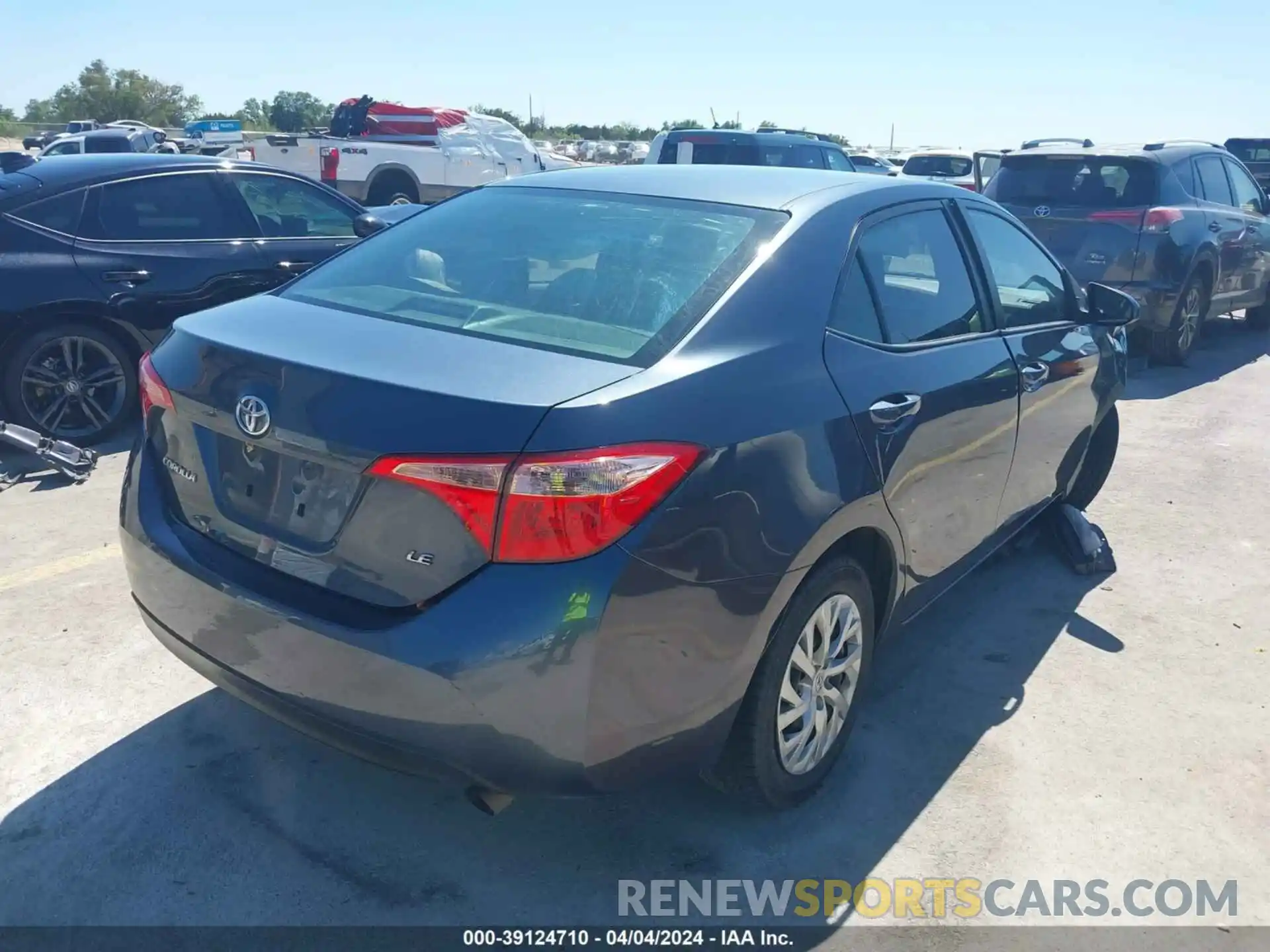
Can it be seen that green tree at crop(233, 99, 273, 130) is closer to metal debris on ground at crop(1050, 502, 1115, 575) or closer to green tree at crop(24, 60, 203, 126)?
green tree at crop(24, 60, 203, 126)

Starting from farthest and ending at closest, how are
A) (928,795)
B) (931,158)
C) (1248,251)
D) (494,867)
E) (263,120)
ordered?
(263,120) < (931,158) < (1248,251) < (928,795) < (494,867)

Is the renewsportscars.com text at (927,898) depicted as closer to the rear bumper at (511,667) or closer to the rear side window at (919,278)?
the rear bumper at (511,667)

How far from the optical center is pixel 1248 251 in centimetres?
1009

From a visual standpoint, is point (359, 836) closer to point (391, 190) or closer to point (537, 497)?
point (537, 497)

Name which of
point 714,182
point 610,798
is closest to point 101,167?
point 714,182

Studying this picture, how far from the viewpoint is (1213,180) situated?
9.73 m

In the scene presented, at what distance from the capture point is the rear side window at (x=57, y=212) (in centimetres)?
594

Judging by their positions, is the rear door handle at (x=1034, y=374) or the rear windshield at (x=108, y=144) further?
the rear windshield at (x=108, y=144)

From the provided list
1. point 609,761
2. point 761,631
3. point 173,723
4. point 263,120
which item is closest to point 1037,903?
point 761,631

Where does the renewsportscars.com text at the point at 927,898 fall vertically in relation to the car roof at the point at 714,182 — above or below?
below

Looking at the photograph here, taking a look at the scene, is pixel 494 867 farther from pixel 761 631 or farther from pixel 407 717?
pixel 761 631

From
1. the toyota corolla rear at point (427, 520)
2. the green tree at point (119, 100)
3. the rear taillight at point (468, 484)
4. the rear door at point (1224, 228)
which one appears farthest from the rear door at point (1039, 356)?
the green tree at point (119, 100)

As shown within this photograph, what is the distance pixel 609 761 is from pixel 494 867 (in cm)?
63

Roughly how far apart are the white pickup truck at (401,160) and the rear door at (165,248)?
9.26m
